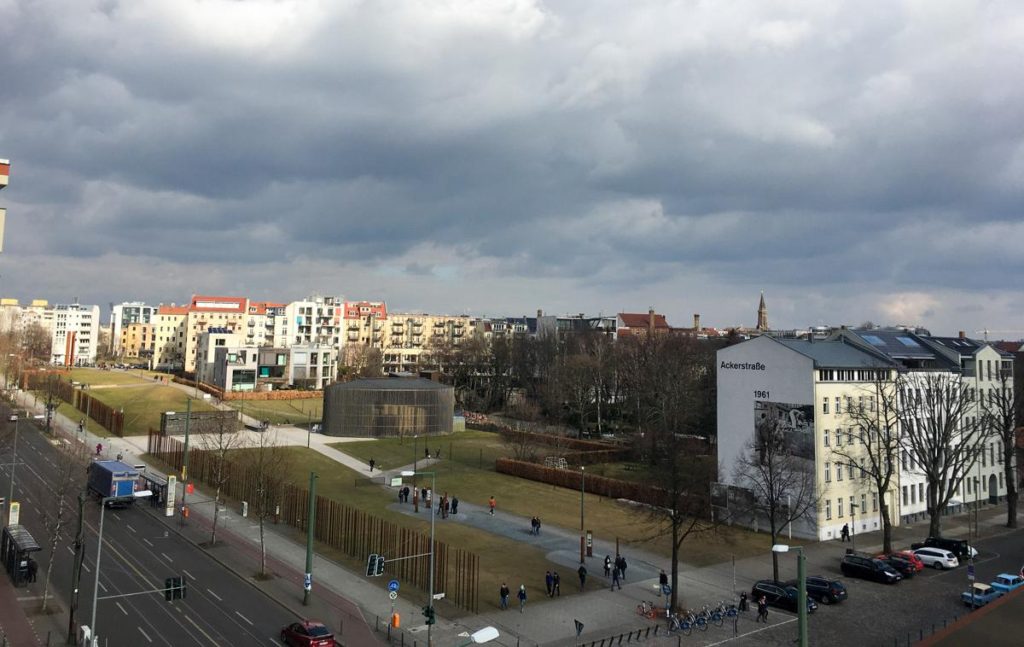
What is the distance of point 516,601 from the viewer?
3550cm

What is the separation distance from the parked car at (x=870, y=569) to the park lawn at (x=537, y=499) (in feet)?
21.7

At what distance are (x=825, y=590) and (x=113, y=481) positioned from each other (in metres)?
50.6

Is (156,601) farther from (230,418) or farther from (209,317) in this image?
(209,317)

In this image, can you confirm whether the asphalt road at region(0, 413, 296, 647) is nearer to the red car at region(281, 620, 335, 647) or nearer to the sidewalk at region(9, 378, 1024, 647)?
the red car at region(281, 620, 335, 647)

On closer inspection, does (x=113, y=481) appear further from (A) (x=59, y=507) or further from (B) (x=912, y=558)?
(B) (x=912, y=558)

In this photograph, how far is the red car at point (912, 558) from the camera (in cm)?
4275

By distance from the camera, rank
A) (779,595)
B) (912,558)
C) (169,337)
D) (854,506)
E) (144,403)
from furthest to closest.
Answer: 1. (169,337)
2. (144,403)
3. (854,506)
4. (912,558)
5. (779,595)

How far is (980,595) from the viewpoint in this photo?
3516 centimetres

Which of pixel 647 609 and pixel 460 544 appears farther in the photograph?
pixel 460 544

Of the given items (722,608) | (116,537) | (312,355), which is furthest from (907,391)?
(312,355)

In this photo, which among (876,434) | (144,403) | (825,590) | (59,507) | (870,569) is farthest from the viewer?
(144,403)

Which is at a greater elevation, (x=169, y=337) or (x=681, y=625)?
(x=169, y=337)

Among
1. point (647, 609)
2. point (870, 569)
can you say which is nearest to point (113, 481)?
point (647, 609)

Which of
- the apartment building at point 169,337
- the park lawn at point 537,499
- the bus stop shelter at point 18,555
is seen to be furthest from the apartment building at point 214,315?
the bus stop shelter at point 18,555
